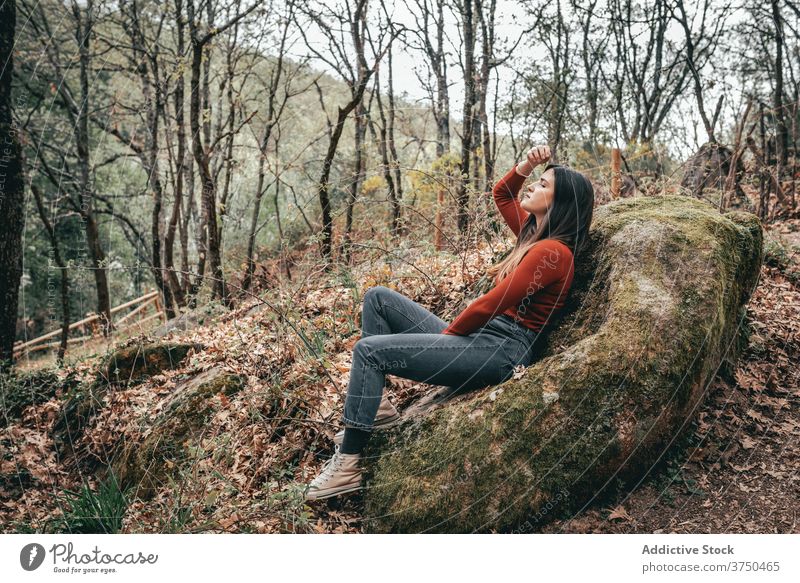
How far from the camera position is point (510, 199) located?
344 cm

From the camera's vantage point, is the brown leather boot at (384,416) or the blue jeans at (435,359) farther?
the brown leather boot at (384,416)

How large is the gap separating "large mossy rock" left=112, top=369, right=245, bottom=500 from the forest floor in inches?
3.9

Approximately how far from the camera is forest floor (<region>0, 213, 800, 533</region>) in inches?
104

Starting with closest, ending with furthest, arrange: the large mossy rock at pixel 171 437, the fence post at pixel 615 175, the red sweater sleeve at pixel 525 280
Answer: the red sweater sleeve at pixel 525 280, the large mossy rock at pixel 171 437, the fence post at pixel 615 175

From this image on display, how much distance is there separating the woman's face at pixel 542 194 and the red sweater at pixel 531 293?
209 millimetres

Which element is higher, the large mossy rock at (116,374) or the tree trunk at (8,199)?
the tree trunk at (8,199)

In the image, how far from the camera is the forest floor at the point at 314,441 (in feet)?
8.70

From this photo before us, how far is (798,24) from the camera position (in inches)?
311

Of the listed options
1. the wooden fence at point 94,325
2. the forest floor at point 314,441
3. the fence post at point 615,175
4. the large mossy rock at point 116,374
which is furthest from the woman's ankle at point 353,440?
the fence post at point 615,175

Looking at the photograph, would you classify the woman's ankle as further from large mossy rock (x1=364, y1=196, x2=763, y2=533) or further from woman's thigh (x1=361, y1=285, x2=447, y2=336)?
woman's thigh (x1=361, y1=285, x2=447, y2=336)

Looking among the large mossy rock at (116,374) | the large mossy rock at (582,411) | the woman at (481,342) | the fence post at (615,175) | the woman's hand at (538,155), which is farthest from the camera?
the fence post at (615,175)

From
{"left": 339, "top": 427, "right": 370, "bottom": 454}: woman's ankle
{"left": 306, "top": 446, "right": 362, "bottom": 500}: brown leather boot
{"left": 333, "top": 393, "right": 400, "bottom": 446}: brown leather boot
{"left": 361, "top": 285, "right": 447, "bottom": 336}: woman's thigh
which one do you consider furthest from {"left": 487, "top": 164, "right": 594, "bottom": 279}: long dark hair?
{"left": 306, "top": 446, "right": 362, "bottom": 500}: brown leather boot

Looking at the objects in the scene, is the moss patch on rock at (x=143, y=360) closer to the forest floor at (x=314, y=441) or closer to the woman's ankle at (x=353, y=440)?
the forest floor at (x=314, y=441)
